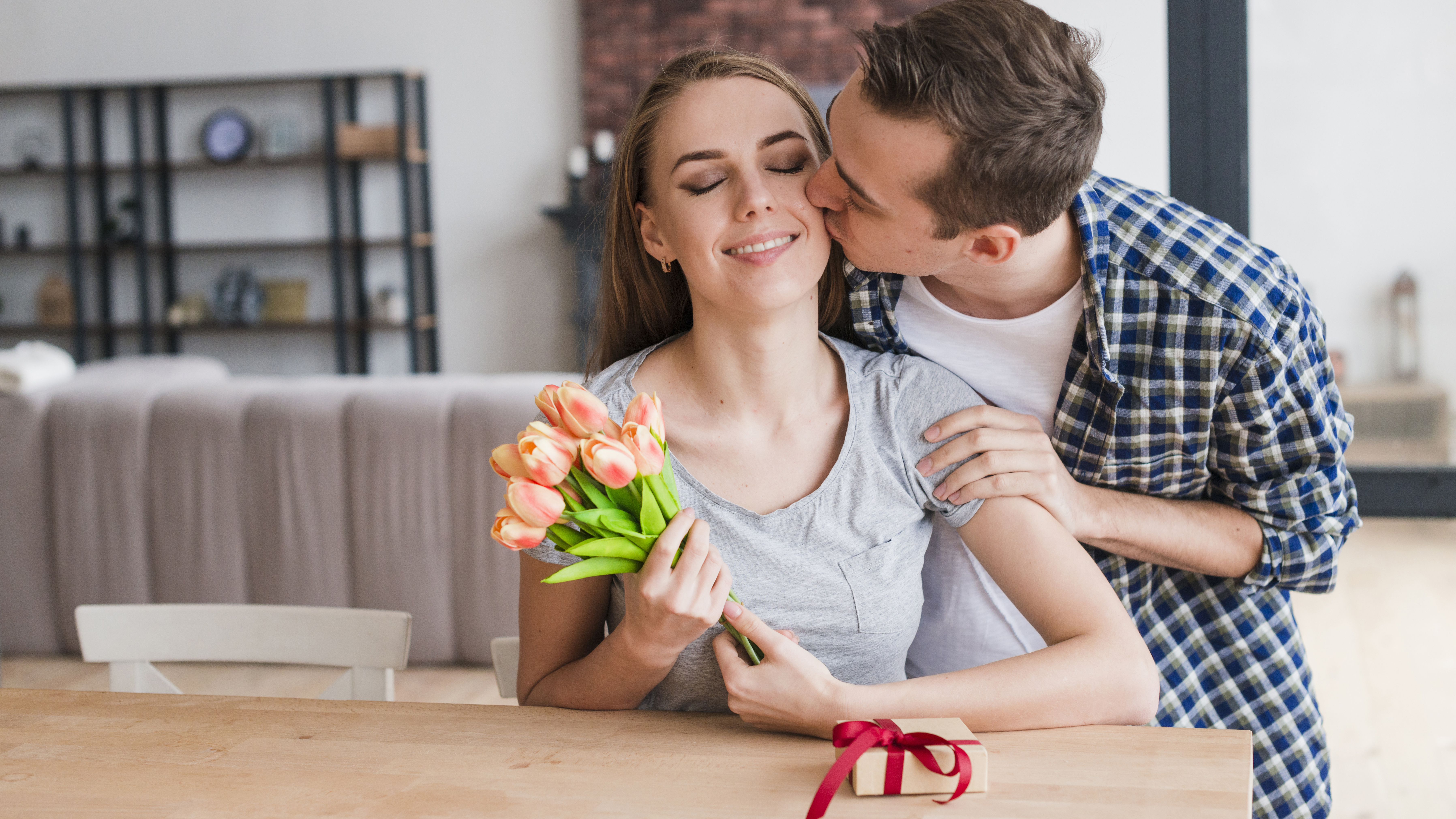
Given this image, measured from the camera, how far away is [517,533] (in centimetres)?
95

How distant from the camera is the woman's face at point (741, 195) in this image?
4.33 ft

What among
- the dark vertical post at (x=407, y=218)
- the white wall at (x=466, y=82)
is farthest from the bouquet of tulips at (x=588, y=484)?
the dark vertical post at (x=407, y=218)

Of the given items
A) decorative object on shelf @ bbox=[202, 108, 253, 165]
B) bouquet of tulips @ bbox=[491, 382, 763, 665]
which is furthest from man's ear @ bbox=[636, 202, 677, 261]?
decorative object on shelf @ bbox=[202, 108, 253, 165]

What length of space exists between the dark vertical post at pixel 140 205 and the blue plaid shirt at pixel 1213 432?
689 cm

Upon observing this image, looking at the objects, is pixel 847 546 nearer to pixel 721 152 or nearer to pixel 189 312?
pixel 721 152

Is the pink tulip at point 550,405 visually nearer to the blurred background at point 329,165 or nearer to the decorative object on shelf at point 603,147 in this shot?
the blurred background at point 329,165

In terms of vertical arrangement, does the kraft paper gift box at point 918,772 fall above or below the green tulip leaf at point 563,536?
below

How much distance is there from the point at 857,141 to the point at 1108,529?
1.96 feet

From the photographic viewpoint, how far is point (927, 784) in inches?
39.3

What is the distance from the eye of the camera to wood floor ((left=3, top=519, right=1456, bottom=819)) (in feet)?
7.75

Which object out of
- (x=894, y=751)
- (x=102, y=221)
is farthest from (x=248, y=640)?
(x=102, y=221)

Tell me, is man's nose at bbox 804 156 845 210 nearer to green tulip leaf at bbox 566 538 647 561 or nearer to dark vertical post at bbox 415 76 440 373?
green tulip leaf at bbox 566 538 647 561

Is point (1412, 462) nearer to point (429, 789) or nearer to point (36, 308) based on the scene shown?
point (429, 789)

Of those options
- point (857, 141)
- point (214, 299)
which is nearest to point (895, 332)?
point (857, 141)
